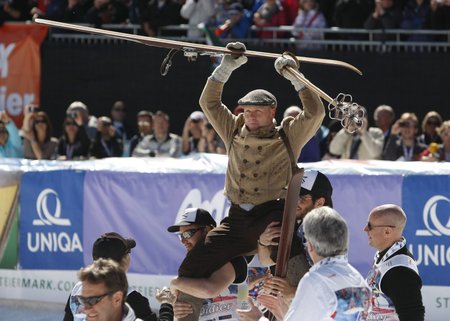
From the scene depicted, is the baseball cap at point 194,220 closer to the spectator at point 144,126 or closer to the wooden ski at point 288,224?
the wooden ski at point 288,224

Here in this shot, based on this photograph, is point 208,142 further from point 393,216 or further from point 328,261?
point 328,261

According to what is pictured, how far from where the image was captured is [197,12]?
16.0 m

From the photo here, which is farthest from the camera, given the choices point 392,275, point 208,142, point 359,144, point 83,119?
point 83,119

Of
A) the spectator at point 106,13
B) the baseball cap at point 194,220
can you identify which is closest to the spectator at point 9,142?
the spectator at point 106,13

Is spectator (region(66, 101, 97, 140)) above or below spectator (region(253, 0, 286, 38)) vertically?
below

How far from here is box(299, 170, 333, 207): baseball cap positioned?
6.80 meters

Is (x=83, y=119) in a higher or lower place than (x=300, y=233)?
higher

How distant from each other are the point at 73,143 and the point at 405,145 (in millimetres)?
4034

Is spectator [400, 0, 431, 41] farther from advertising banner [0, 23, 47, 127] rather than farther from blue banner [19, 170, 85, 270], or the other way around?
blue banner [19, 170, 85, 270]

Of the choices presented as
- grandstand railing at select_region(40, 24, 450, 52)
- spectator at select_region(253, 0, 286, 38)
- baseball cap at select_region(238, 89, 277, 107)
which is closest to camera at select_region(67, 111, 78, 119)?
grandstand railing at select_region(40, 24, 450, 52)

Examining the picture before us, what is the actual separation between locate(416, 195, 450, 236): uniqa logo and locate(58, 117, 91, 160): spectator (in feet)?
16.6

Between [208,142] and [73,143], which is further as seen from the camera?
[73,143]

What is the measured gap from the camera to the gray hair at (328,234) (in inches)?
208

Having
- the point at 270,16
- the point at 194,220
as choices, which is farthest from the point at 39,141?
the point at 194,220
